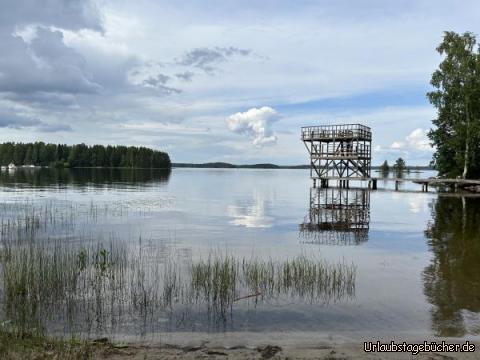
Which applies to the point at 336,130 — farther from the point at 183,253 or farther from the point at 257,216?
the point at 183,253

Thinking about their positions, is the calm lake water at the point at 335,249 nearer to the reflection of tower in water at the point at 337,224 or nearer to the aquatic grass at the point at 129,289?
the reflection of tower in water at the point at 337,224

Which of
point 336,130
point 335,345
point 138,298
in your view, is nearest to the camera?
point 335,345

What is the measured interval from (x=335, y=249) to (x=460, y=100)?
43.4 metres

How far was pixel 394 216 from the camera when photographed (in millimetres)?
29391

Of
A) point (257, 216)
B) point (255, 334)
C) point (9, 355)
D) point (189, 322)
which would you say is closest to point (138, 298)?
point (189, 322)

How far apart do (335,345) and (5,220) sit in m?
20.8

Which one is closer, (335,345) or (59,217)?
(335,345)

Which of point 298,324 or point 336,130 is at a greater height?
point 336,130

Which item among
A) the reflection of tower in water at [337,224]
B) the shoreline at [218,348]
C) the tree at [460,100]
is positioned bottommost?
the shoreline at [218,348]

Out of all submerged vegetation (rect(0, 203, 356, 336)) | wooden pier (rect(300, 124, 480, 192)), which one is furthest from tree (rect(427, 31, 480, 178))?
submerged vegetation (rect(0, 203, 356, 336))

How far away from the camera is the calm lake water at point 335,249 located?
929 cm

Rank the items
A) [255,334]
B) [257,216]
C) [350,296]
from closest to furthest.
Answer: [255,334] < [350,296] < [257,216]

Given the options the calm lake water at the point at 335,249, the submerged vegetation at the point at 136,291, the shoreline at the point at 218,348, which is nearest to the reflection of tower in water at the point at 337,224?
the calm lake water at the point at 335,249

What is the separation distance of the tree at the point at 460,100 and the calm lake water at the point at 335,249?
19.0 metres
